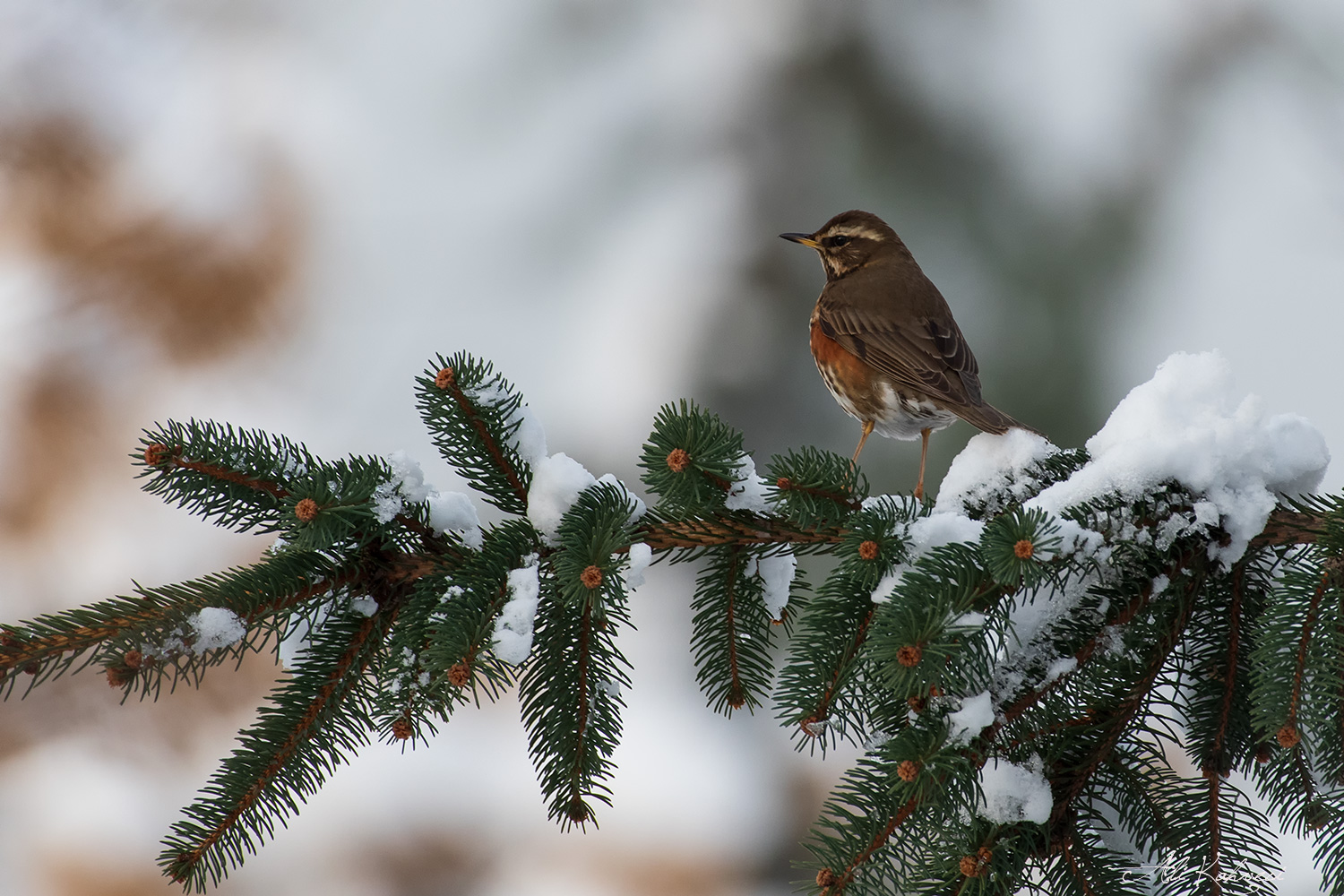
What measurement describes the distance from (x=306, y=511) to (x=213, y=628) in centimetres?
26

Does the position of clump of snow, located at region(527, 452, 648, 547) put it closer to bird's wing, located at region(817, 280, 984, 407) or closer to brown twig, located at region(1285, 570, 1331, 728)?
brown twig, located at region(1285, 570, 1331, 728)

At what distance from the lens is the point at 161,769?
169 inches

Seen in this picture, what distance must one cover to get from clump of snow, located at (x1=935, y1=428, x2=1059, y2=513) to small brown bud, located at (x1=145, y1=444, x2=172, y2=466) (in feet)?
4.86

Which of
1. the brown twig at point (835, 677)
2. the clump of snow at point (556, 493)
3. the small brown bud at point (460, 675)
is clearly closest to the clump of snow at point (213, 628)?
the small brown bud at point (460, 675)

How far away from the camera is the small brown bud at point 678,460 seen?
5.44 feet

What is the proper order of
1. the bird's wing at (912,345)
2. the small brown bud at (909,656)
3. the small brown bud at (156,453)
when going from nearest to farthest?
the small brown bud at (909,656) → the small brown bud at (156,453) → the bird's wing at (912,345)

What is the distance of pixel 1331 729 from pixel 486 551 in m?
1.38

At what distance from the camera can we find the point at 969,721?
1.49 metres

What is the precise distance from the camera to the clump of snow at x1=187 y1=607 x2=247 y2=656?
1.60 metres

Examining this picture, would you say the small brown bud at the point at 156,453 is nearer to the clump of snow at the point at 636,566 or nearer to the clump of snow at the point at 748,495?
the clump of snow at the point at 636,566

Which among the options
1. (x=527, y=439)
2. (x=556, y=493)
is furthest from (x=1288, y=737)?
(x=527, y=439)

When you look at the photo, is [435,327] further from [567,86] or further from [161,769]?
[161,769]

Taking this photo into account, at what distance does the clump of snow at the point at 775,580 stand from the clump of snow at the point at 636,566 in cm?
36
